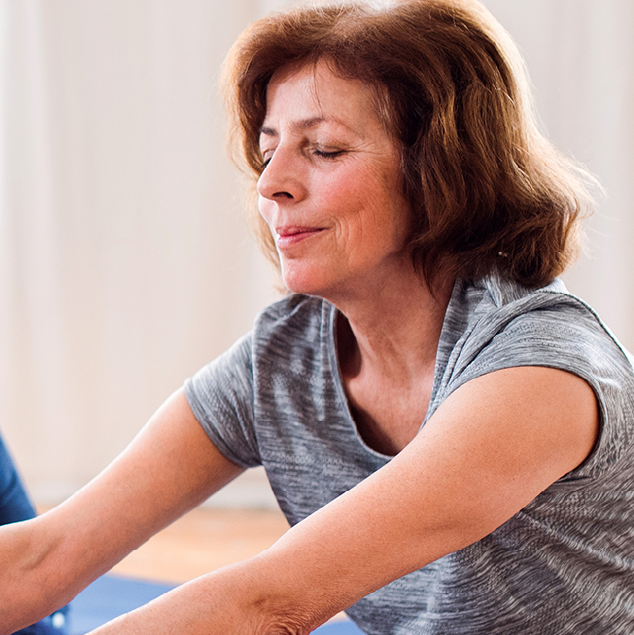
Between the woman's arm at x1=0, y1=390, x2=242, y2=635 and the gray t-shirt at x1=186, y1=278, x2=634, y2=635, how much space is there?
4cm

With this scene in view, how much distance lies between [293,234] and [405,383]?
0.98 ft

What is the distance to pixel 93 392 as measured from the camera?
332 cm

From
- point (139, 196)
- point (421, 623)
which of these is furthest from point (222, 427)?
point (139, 196)

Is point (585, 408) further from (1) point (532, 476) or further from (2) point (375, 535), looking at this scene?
(2) point (375, 535)

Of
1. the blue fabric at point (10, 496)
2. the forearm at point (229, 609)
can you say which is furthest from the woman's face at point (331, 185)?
the blue fabric at point (10, 496)

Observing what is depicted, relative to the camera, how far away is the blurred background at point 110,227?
320 centimetres

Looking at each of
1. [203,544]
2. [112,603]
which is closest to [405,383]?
[112,603]

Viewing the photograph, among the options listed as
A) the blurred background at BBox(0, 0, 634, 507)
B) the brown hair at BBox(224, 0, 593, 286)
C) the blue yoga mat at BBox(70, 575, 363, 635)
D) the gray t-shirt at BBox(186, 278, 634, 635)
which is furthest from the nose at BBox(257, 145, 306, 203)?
the blurred background at BBox(0, 0, 634, 507)

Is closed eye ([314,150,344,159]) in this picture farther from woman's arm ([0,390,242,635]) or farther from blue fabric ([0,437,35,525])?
blue fabric ([0,437,35,525])

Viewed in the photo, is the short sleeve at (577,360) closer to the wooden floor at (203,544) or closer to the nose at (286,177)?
the nose at (286,177)

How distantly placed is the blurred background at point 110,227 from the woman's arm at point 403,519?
234cm

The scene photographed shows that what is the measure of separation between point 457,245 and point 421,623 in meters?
0.57

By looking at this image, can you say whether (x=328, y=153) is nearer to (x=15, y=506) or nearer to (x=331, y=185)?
(x=331, y=185)

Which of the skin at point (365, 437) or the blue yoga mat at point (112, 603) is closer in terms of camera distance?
the skin at point (365, 437)
